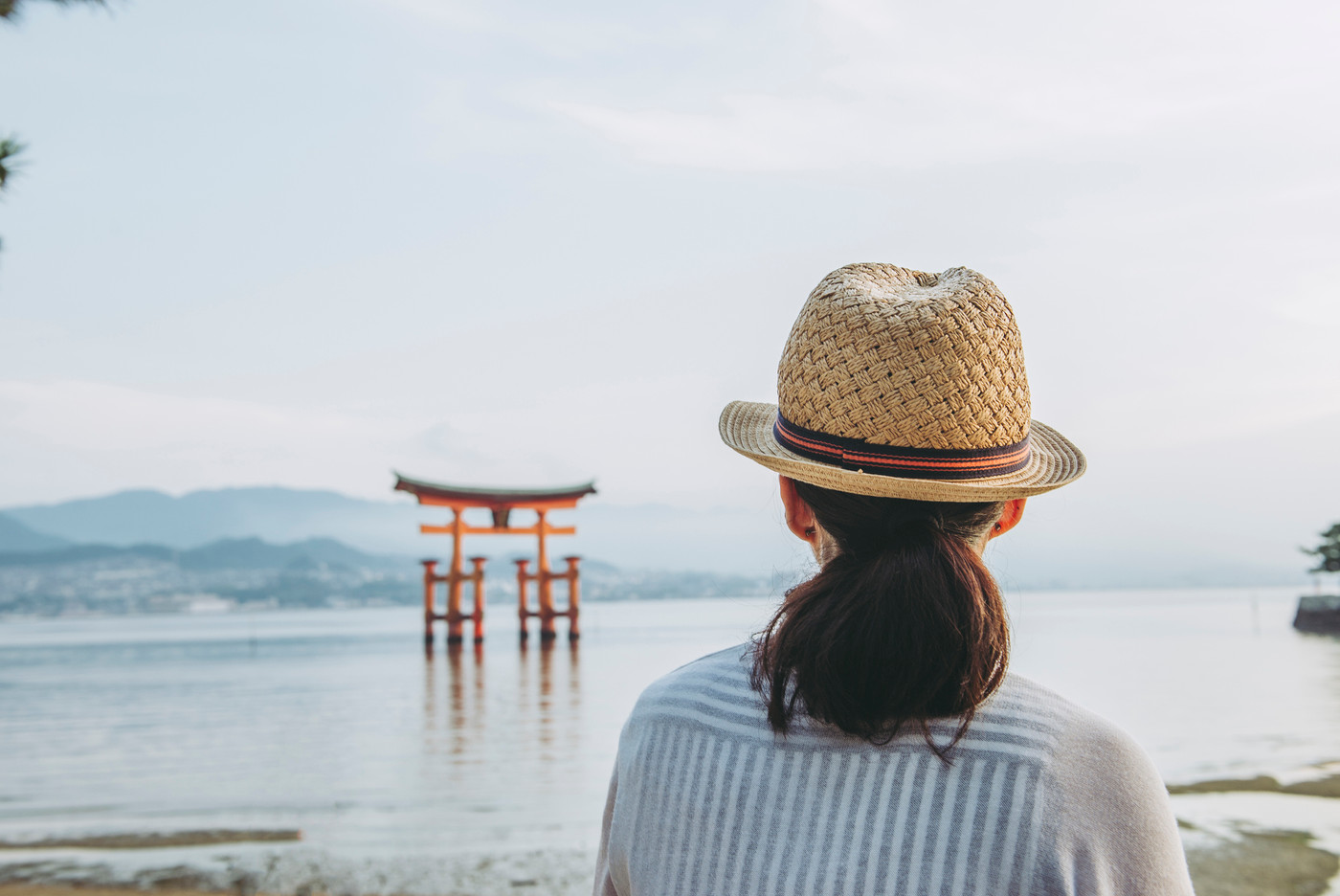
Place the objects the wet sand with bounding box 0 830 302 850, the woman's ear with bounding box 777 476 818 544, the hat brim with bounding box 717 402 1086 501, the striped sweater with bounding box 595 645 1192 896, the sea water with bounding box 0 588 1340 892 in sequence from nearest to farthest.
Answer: the striped sweater with bounding box 595 645 1192 896 → the hat brim with bounding box 717 402 1086 501 → the woman's ear with bounding box 777 476 818 544 → the wet sand with bounding box 0 830 302 850 → the sea water with bounding box 0 588 1340 892

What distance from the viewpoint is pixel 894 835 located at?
2.46ft

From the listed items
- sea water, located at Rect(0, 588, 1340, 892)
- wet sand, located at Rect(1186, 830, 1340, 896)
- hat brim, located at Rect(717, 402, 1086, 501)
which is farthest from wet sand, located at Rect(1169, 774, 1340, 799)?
hat brim, located at Rect(717, 402, 1086, 501)

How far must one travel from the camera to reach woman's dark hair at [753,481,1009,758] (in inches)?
30.2

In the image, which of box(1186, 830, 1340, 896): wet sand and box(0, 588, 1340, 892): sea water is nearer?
box(1186, 830, 1340, 896): wet sand

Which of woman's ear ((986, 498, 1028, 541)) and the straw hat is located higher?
the straw hat

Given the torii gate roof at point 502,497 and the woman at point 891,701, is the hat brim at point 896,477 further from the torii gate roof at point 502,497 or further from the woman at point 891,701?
the torii gate roof at point 502,497

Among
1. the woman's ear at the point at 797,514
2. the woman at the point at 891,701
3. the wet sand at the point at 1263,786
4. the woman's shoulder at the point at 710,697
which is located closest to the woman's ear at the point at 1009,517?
the woman at the point at 891,701

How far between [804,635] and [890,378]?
25 cm

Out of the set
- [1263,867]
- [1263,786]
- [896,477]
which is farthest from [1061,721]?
[1263,786]

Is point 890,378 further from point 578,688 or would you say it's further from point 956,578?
point 578,688

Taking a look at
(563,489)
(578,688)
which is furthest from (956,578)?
(563,489)

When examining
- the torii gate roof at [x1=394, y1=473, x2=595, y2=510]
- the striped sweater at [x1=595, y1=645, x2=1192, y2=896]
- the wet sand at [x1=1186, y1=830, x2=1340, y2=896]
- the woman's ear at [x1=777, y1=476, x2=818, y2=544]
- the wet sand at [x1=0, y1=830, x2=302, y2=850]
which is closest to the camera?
the striped sweater at [x1=595, y1=645, x2=1192, y2=896]

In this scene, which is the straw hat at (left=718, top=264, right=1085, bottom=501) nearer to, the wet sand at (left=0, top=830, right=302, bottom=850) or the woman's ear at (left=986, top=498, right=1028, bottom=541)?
the woman's ear at (left=986, top=498, right=1028, bottom=541)

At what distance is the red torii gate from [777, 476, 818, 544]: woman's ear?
18926 millimetres
